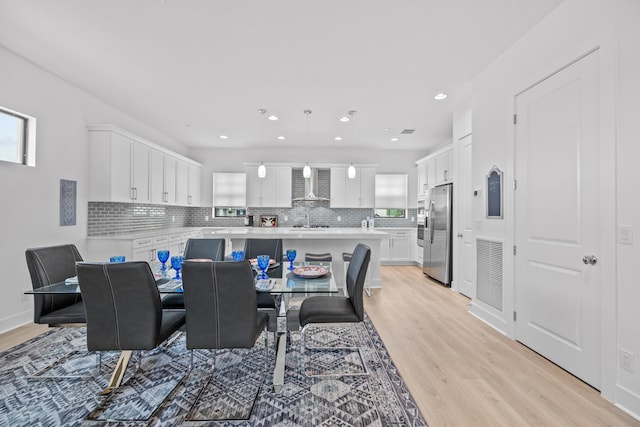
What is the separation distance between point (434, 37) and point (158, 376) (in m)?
3.63

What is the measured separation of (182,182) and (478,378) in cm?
598

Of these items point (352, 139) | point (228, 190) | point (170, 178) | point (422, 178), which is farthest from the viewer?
point (228, 190)

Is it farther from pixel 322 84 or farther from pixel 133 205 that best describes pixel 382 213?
pixel 133 205

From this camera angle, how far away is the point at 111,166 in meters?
4.17

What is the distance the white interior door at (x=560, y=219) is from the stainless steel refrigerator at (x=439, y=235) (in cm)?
201

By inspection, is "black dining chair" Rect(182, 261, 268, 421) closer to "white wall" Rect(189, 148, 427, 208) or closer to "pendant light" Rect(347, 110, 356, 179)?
"pendant light" Rect(347, 110, 356, 179)

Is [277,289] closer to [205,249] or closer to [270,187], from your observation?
[205,249]

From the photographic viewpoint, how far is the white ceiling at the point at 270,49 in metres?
2.37

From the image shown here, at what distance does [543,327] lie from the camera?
8.31ft

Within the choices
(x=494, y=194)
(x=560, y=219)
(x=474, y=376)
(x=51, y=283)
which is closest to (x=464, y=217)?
(x=494, y=194)

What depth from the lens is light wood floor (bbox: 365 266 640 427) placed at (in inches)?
70.7

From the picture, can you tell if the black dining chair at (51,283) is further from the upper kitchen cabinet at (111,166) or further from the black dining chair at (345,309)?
the upper kitchen cabinet at (111,166)

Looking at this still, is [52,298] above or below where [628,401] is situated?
above

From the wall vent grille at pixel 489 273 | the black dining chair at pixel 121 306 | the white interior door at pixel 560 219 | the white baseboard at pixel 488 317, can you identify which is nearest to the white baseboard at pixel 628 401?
the white interior door at pixel 560 219
